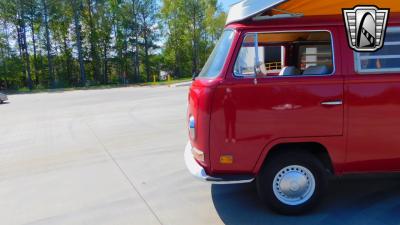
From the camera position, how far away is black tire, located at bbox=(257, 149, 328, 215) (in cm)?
416

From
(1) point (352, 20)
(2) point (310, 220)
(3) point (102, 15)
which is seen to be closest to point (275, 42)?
(1) point (352, 20)

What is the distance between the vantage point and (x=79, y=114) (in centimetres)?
1393

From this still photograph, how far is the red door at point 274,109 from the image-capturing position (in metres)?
3.98

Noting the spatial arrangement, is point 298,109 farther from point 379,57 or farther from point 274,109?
point 379,57

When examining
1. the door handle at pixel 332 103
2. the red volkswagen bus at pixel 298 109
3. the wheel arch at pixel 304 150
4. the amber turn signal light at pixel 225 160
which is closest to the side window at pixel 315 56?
the red volkswagen bus at pixel 298 109

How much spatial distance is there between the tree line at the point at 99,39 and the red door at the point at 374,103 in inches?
1895

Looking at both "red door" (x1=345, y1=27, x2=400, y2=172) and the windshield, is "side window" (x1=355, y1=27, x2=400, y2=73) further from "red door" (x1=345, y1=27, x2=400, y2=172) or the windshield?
the windshield

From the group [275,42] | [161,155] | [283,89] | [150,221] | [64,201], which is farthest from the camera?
[161,155]

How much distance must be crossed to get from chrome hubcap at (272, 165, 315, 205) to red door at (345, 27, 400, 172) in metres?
0.50

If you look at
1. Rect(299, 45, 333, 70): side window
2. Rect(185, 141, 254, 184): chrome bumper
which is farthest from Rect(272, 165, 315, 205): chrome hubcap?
Rect(299, 45, 333, 70): side window

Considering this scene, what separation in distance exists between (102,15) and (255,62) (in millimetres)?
52576

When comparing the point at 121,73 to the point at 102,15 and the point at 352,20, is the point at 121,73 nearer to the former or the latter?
the point at 102,15

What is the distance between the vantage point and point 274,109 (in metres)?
4.00

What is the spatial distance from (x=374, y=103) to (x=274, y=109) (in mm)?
1115
